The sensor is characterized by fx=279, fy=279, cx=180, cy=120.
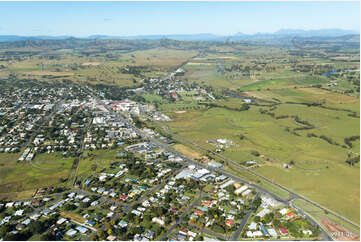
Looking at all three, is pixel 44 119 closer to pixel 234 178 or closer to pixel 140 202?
pixel 140 202

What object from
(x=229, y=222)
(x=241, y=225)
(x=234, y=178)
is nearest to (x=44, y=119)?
(x=234, y=178)

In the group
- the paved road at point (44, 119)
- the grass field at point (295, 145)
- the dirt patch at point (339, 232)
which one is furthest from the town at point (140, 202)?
the grass field at point (295, 145)

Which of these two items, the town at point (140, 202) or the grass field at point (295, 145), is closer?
the town at point (140, 202)

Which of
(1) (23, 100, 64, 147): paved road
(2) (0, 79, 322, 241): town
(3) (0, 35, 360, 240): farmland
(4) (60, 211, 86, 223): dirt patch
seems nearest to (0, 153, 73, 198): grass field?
(3) (0, 35, 360, 240): farmland

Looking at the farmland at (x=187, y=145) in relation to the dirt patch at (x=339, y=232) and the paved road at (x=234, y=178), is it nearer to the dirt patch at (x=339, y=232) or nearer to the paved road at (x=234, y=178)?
the paved road at (x=234, y=178)

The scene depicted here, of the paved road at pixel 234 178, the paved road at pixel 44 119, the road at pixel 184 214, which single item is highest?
the paved road at pixel 44 119

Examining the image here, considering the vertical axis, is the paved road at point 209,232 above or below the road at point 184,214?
below

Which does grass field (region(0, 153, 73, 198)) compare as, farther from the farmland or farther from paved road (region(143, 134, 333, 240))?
paved road (region(143, 134, 333, 240))

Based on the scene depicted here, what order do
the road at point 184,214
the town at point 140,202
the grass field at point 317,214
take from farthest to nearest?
the grass field at point 317,214 → the town at point 140,202 → the road at point 184,214
